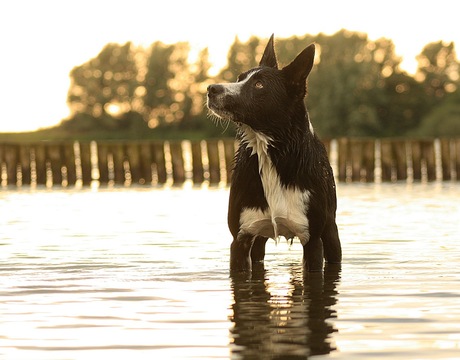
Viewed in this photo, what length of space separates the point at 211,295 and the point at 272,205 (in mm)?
1071

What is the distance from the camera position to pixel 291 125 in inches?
378

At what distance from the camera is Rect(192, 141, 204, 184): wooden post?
3234 cm

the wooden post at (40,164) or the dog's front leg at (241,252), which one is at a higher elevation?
the wooden post at (40,164)

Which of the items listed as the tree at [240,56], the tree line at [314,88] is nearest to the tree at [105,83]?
the tree line at [314,88]

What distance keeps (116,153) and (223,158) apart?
10.1ft

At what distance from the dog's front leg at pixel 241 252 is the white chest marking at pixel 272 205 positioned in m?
0.14

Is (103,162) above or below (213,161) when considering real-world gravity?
above

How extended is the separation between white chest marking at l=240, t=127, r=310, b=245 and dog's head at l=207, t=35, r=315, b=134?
0.57 feet

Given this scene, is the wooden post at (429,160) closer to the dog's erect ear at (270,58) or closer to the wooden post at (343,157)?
the wooden post at (343,157)

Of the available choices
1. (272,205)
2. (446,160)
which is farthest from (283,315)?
(446,160)

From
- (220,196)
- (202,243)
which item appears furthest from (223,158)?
(202,243)

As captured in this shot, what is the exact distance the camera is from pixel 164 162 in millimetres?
32688

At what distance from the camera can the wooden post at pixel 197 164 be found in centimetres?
3234

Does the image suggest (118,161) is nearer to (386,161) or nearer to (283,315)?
(386,161)
